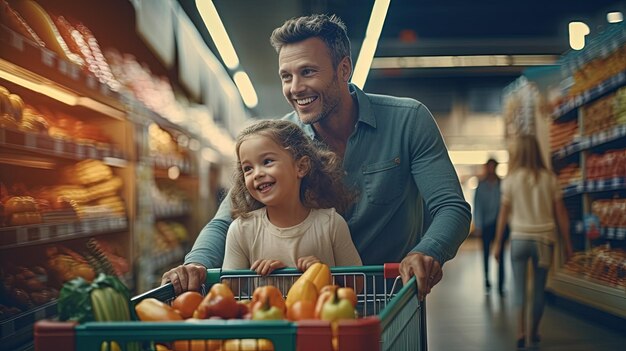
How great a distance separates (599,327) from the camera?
18.3 ft

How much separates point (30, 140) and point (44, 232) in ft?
1.42

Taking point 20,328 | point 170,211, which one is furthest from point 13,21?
point 170,211

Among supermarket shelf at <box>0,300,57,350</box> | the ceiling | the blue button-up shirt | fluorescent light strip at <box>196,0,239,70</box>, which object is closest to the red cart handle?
the blue button-up shirt

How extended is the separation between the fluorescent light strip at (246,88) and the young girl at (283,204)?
4867 millimetres

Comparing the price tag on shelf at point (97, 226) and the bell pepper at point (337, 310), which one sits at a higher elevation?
the price tag on shelf at point (97, 226)

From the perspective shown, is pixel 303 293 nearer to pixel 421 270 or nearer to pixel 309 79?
pixel 421 270

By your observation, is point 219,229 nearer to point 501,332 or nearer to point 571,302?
point 501,332

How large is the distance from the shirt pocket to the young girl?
147mm

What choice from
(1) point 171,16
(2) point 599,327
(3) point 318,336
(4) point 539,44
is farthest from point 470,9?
(3) point 318,336

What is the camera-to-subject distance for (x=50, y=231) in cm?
337

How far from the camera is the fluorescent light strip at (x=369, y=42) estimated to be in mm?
4492

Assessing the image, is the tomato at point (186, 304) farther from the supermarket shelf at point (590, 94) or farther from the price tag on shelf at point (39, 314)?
the supermarket shelf at point (590, 94)

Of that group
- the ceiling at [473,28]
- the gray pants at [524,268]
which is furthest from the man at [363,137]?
the ceiling at [473,28]

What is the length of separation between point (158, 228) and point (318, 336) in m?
5.24
